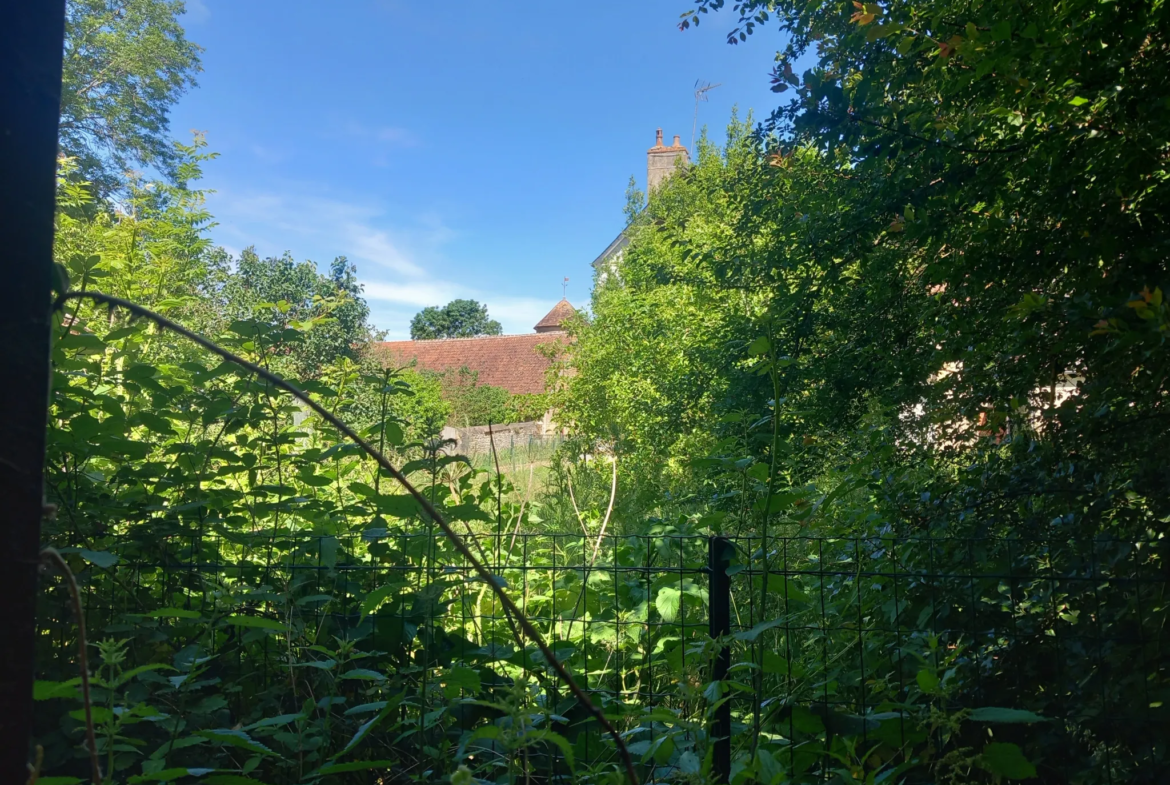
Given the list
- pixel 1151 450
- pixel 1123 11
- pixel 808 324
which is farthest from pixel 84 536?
pixel 808 324

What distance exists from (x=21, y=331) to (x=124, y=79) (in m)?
21.8

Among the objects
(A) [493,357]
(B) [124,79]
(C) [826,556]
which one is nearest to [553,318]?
(A) [493,357]

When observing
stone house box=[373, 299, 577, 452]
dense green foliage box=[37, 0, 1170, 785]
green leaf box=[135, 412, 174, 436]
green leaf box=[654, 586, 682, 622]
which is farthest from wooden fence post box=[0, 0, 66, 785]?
stone house box=[373, 299, 577, 452]

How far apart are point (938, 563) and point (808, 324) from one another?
2.30 meters

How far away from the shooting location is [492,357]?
102ft

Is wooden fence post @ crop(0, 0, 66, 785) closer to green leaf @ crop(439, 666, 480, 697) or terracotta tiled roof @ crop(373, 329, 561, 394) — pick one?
green leaf @ crop(439, 666, 480, 697)

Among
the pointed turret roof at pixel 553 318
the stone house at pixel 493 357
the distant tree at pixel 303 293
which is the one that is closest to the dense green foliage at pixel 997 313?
the distant tree at pixel 303 293

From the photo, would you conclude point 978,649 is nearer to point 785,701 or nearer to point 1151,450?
point 1151,450

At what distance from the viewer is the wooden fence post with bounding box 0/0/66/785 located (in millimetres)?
480

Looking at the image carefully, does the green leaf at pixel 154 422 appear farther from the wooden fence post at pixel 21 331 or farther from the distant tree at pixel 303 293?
the distant tree at pixel 303 293

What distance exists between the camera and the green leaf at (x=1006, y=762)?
125 centimetres

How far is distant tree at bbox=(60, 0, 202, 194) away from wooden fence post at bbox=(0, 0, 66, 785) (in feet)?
63.4

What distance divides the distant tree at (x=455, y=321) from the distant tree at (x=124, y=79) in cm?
3843

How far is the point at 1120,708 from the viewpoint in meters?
1.84
